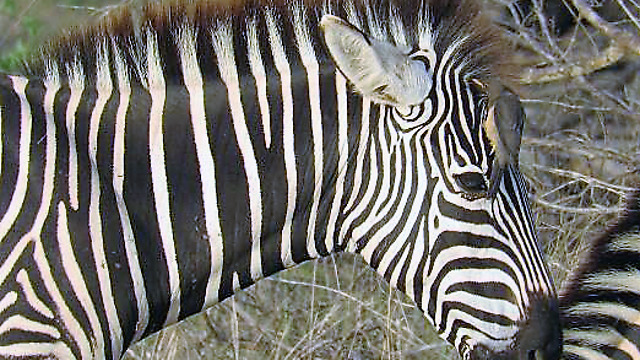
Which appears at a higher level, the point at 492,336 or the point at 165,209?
the point at 165,209

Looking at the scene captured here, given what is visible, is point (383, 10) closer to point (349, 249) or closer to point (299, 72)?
point (299, 72)

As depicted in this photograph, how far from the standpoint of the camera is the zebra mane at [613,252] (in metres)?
3.57

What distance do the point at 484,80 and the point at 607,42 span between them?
4.37 metres

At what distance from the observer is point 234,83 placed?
3678 millimetres

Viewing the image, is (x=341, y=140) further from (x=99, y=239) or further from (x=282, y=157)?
(x=99, y=239)

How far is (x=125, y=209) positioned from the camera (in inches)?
138

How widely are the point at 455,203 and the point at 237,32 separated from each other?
894 millimetres

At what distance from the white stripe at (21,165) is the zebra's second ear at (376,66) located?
0.94 m

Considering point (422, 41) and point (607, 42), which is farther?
point (607, 42)

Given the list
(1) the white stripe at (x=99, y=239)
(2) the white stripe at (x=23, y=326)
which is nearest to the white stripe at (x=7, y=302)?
(2) the white stripe at (x=23, y=326)

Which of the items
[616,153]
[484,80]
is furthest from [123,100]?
[616,153]

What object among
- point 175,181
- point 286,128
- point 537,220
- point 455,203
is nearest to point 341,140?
point 286,128

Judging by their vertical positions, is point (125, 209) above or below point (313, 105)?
below

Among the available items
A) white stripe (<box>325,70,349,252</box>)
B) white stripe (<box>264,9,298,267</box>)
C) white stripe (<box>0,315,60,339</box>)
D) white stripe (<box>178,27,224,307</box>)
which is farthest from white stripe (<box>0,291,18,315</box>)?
white stripe (<box>325,70,349,252</box>)
